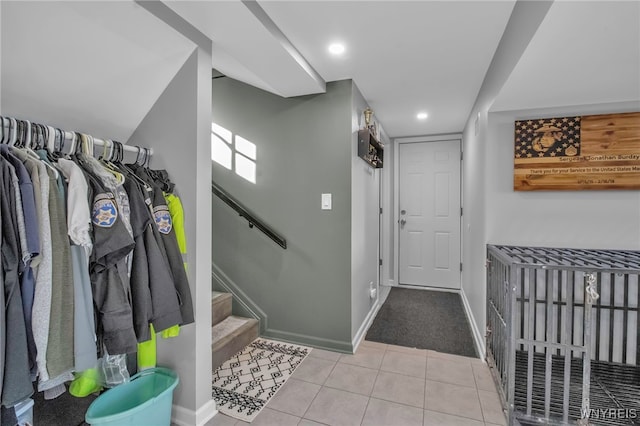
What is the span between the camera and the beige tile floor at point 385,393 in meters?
1.73

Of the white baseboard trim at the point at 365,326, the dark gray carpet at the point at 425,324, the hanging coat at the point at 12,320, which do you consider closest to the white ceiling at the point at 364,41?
the hanging coat at the point at 12,320

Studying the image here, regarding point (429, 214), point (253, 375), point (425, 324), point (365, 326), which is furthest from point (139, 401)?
point (429, 214)

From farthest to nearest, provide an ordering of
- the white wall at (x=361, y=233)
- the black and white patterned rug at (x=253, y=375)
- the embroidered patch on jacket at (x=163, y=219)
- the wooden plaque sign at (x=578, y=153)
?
1. the white wall at (x=361, y=233)
2. the wooden plaque sign at (x=578, y=153)
3. the black and white patterned rug at (x=253, y=375)
4. the embroidered patch on jacket at (x=163, y=219)

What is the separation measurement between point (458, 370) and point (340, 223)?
1.39 m

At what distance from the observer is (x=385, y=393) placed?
6.47 feet

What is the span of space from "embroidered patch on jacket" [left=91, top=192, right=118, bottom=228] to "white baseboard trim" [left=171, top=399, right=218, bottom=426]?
113 centimetres

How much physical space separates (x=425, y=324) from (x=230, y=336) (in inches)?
75.3

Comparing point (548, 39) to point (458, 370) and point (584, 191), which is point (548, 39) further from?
point (458, 370)

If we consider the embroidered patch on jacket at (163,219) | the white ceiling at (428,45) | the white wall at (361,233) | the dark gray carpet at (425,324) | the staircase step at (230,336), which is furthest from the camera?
the dark gray carpet at (425,324)

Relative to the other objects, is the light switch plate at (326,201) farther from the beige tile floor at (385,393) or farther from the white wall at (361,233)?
the beige tile floor at (385,393)

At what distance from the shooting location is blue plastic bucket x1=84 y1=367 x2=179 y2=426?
4.25ft

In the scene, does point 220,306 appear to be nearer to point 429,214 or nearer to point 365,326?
point 365,326

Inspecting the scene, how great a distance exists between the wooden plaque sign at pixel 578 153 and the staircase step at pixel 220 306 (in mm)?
2467

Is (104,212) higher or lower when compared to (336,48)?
lower
